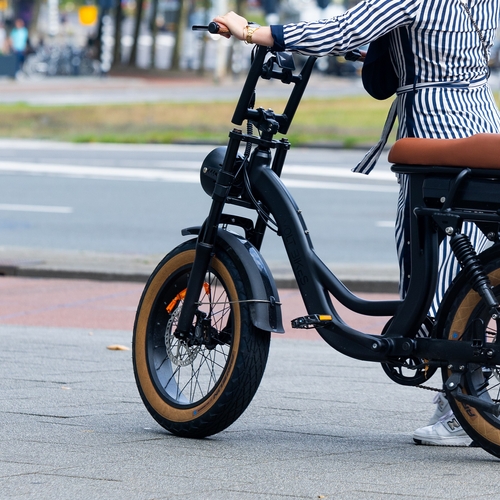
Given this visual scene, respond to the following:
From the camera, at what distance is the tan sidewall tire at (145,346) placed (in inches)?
164

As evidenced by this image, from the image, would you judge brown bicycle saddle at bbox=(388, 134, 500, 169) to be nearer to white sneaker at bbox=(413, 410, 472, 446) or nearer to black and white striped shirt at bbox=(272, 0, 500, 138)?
black and white striped shirt at bbox=(272, 0, 500, 138)

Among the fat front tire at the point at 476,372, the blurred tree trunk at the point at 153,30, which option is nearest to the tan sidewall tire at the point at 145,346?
the fat front tire at the point at 476,372

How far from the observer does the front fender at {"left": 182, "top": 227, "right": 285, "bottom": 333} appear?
4.14m

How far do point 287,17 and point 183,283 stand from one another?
68947mm

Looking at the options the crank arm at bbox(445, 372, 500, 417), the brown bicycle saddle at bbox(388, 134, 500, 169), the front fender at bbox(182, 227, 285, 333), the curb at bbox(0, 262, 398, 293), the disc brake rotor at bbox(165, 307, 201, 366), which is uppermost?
the brown bicycle saddle at bbox(388, 134, 500, 169)

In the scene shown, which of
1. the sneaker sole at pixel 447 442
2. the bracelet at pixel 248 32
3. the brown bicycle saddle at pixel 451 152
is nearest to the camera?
the brown bicycle saddle at pixel 451 152

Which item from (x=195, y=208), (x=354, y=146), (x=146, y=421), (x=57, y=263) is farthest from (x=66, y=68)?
(x=146, y=421)

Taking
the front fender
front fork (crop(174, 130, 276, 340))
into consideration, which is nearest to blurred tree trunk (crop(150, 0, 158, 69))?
front fork (crop(174, 130, 276, 340))

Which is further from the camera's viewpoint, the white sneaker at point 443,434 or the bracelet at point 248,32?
the white sneaker at point 443,434

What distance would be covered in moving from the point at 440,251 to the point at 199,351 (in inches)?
36.6

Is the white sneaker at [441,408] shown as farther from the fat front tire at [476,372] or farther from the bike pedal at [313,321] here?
the bike pedal at [313,321]

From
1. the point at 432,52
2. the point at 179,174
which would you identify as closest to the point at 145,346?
the point at 432,52

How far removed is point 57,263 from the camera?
974 centimetres

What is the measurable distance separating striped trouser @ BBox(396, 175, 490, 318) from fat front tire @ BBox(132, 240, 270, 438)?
0.54m
